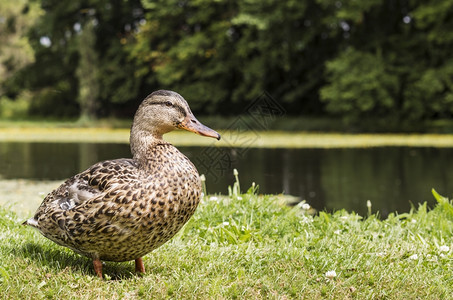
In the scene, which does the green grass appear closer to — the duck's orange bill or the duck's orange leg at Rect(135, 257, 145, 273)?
the duck's orange leg at Rect(135, 257, 145, 273)

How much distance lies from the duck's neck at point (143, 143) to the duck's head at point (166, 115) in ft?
0.06

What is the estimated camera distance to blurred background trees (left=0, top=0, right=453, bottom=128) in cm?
1970

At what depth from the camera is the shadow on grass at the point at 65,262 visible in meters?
3.35

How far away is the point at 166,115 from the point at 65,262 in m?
1.16

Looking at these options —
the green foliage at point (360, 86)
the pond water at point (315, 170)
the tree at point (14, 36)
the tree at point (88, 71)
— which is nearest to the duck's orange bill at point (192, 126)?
the pond water at point (315, 170)

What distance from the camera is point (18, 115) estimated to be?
35.0 metres

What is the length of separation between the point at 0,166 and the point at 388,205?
7378mm

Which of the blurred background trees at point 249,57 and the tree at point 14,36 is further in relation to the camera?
the tree at point 14,36

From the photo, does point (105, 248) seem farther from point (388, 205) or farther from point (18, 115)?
point (18, 115)

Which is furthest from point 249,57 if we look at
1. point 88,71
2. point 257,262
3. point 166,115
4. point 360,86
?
point 166,115

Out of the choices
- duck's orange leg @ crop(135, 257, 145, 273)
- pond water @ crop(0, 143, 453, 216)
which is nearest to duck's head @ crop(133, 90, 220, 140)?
duck's orange leg @ crop(135, 257, 145, 273)

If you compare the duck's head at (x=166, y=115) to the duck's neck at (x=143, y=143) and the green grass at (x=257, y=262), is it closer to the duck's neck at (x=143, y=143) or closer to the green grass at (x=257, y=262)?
the duck's neck at (x=143, y=143)

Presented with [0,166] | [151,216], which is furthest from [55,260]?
[0,166]

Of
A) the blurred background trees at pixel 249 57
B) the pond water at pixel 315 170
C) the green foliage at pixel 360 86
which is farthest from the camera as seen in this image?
the blurred background trees at pixel 249 57
